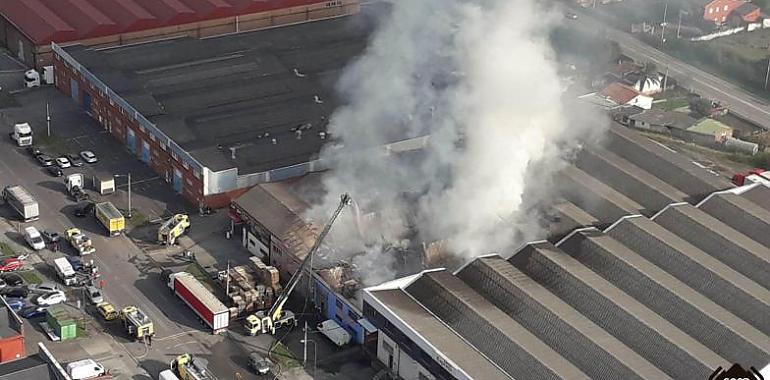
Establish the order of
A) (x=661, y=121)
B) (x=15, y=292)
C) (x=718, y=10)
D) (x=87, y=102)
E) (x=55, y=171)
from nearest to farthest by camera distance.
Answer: (x=15, y=292), (x=55, y=171), (x=87, y=102), (x=661, y=121), (x=718, y=10)

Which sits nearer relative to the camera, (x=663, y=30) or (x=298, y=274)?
(x=298, y=274)

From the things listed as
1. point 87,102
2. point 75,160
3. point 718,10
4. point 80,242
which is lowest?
point 80,242

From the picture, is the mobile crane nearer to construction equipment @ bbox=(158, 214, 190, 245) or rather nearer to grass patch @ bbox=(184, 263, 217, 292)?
grass patch @ bbox=(184, 263, 217, 292)

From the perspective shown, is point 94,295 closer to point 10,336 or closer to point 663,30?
point 10,336

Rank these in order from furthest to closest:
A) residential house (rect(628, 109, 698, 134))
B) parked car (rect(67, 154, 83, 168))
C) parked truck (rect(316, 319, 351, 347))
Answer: residential house (rect(628, 109, 698, 134)) < parked car (rect(67, 154, 83, 168)) < parked truck (rect(316, 319, 351, 347))

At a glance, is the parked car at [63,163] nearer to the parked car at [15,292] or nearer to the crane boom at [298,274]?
the parked car at [15,292]

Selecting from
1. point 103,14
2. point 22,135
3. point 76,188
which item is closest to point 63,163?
point 76,188

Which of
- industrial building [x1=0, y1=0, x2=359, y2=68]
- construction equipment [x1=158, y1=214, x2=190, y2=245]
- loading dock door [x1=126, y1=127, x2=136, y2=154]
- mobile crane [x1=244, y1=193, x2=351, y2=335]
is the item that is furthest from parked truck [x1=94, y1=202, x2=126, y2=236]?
industrial building [x1=0, y1=0, x2=359, y2=68]
